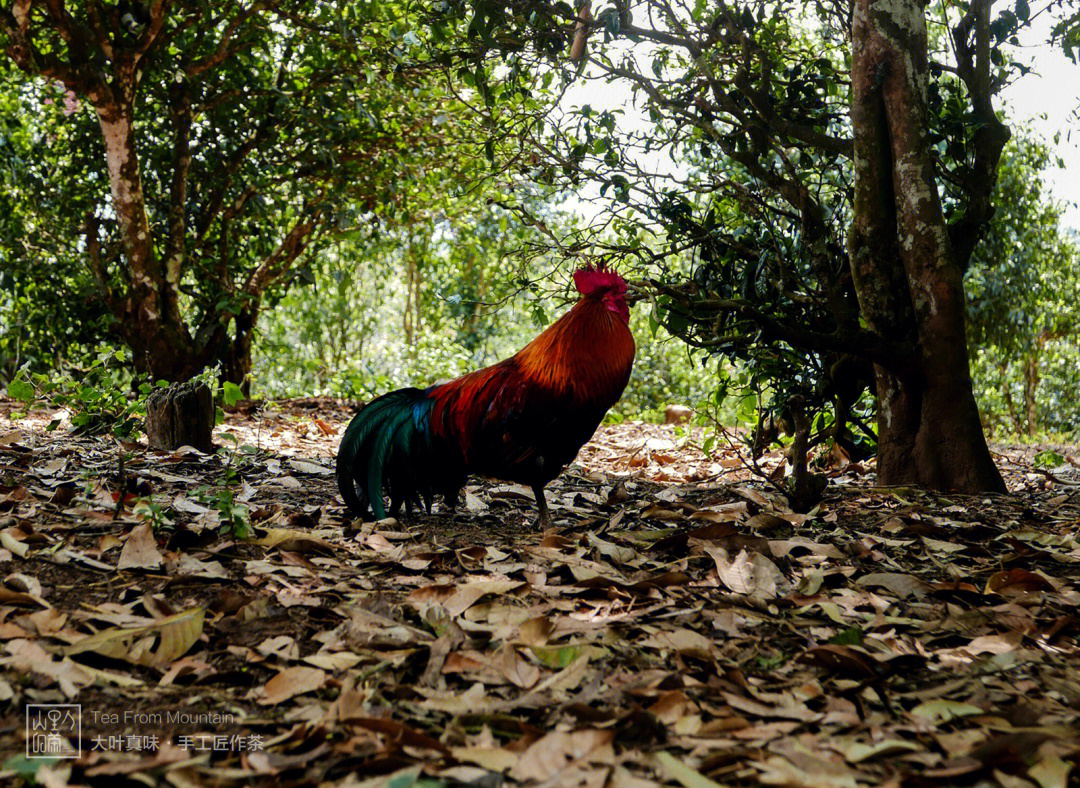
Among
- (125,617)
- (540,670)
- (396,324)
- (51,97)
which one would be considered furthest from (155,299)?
(396,324)

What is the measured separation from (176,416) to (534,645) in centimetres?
325

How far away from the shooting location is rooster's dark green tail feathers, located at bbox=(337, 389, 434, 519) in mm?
3375

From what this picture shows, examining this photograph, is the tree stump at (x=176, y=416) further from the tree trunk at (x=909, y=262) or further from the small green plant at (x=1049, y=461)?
the small green plant at (x=1049, y=461)

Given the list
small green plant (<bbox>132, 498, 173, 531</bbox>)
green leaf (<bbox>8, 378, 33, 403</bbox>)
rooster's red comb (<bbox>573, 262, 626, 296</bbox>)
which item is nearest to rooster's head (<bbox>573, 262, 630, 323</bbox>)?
rooster's red comb (<bbox>573, 262, 626, 296</bbox>)

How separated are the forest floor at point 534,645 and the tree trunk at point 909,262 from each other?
399mm

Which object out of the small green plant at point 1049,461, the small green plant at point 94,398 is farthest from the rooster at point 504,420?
the small green plant at point 1049,461

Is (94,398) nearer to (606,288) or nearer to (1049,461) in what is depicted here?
(606,288)

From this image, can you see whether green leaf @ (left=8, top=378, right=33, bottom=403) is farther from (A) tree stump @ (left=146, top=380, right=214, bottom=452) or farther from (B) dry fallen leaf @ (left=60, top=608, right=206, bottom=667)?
(B) dry fallen leaf @ (left=60, top=608, right=206, bottom=667)

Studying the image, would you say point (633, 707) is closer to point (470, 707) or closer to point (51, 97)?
point (470, 707)

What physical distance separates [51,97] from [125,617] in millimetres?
6974

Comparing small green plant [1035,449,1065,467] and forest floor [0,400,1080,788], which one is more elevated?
small green plant [1035,449,1065,467]

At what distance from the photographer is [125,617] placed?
197 cm

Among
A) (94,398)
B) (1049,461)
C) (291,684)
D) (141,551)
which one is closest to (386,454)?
(141,551)

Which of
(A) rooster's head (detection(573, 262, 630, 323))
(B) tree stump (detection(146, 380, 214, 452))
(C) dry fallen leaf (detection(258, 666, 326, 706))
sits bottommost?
(C) dry fallen leaf (detection(258, 666, 326, 706))
